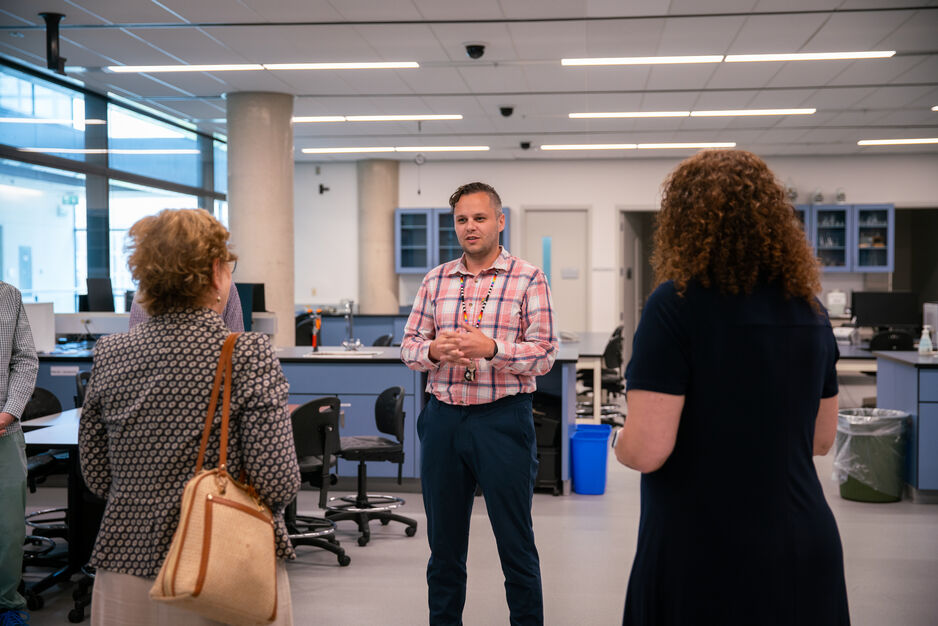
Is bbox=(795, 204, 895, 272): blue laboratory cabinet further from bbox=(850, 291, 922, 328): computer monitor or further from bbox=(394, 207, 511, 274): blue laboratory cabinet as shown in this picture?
bbox=(394, 207, 511, 274): blue laboratory cabinet

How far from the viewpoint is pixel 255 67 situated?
7320 millimetres

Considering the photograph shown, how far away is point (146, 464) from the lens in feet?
5.27

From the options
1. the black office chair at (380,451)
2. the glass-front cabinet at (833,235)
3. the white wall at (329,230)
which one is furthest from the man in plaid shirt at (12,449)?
the glass-front cabinet at (833,235)

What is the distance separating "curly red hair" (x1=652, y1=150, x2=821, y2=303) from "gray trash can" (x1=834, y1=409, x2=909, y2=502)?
4.36 metres

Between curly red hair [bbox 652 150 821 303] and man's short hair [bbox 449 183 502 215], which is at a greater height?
man's short hair [bbox 449 183 502 215]

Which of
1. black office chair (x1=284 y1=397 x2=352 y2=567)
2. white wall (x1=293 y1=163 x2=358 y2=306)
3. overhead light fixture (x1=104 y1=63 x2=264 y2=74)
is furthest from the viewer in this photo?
white wall (x1=293 y1=163 x2=358 y2=306)

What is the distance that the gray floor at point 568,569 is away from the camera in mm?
3510

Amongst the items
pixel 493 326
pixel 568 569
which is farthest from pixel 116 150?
pixel 493 326

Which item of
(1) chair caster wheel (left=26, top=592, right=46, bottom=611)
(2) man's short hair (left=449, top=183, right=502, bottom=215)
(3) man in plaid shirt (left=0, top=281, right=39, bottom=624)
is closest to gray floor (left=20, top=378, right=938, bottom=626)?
(1) chair caster wheel (left=26, top=592, right=46, bottom=611)

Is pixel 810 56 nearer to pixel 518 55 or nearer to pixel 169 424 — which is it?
pixel 518 55

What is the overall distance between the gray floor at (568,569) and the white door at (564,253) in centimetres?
725

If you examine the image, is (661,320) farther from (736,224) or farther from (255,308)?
(255,308)

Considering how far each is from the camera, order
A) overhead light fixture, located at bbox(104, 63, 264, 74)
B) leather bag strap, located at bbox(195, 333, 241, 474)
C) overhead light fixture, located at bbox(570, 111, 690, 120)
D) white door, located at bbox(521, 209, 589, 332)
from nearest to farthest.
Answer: leather bag strap, located at bbox(195, 333, 241, 474), overhead light fixture, located at bbox(104, 63, 264, 74), overhead light fixture, located at bbox(570, 111, 690, 120), white door, located at bbox(521, 209, 589, 332)

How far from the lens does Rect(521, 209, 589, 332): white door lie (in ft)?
41.4
